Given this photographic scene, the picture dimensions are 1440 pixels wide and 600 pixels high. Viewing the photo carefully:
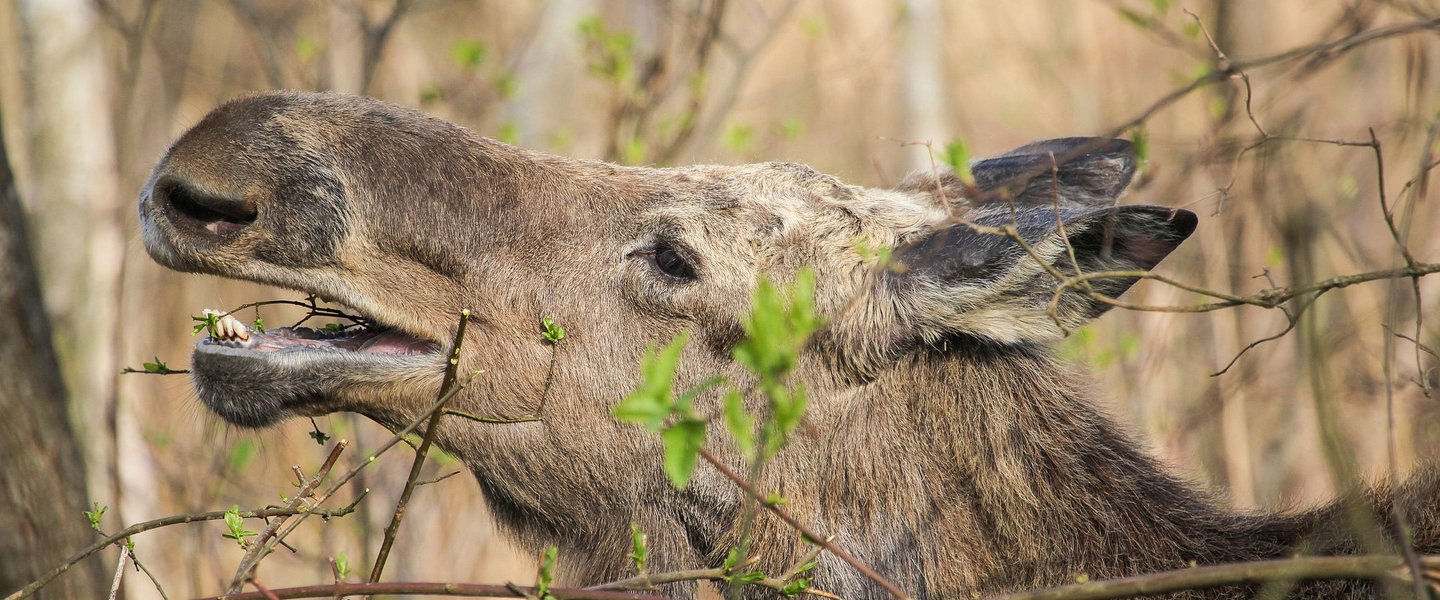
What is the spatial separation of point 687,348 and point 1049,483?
3.90 ft

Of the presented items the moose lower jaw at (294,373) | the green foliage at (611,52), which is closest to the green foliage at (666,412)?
the moose lower jaw at (294,373)

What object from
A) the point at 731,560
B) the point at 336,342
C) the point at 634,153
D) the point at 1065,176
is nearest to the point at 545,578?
the point at 731,560

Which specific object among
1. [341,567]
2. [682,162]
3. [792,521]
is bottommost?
[341,567]

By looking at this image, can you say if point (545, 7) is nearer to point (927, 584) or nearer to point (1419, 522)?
point (927, 584)

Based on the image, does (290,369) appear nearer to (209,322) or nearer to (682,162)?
(209,322)

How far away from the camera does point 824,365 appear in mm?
3918

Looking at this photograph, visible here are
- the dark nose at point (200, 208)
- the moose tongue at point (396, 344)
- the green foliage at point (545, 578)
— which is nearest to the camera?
the green foliage at point (545, 578)

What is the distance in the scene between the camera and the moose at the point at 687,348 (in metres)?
3.50

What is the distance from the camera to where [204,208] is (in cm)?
347

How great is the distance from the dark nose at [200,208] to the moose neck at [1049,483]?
2.08 meters

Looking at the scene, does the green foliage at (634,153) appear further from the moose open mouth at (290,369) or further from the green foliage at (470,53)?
the moose open mouth at (290,369)

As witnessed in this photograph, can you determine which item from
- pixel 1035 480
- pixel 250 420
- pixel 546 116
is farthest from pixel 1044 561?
pixel 546 116

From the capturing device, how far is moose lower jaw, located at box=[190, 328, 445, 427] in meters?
3.51

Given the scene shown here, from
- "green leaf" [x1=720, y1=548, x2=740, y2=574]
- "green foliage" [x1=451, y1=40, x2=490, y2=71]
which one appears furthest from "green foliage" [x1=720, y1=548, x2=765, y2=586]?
"green foliage" [x1=451, y1=40, x2=490, y2=71]
